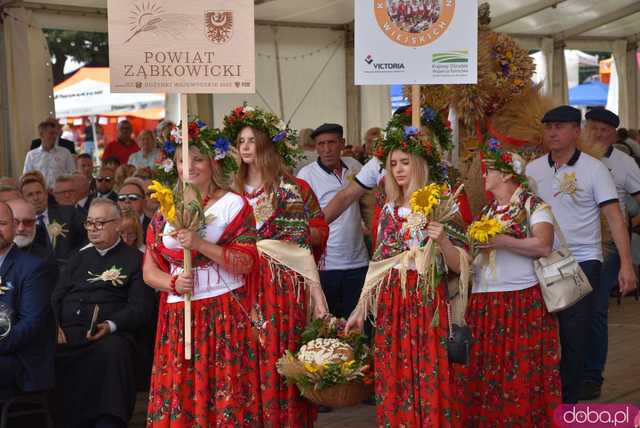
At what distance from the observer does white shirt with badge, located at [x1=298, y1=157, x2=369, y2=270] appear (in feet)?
23.7

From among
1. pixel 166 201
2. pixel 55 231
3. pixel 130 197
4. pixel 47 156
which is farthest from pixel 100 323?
pixel 47 156

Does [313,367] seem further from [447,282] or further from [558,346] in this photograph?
[558,346]

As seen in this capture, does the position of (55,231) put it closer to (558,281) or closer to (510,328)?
(510,328)

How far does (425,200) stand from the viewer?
474cm

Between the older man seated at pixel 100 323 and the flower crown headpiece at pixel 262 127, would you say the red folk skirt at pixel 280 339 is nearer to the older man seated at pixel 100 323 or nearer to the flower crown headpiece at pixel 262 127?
the flower crown headpiece at pixel 262 127

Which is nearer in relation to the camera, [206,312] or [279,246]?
[206,312]

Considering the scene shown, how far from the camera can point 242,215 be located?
4891 mm

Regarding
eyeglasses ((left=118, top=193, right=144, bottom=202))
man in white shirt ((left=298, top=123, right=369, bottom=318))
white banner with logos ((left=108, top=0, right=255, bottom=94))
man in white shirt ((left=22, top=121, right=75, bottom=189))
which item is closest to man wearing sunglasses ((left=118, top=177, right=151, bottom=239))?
eyeglasses ((left=118, top=193, right=144, bottom=202))

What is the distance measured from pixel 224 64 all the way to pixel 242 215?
2.56 feet

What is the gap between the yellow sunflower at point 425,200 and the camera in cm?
471

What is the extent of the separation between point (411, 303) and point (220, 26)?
1.67 metres

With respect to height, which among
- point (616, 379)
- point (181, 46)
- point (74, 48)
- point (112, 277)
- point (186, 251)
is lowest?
point (616, 379)

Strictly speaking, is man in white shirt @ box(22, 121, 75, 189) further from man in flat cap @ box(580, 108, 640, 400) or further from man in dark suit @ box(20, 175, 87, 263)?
man in flat cap @ box(580, 108, 640, 400)

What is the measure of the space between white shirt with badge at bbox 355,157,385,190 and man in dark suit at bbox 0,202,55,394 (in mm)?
2088
